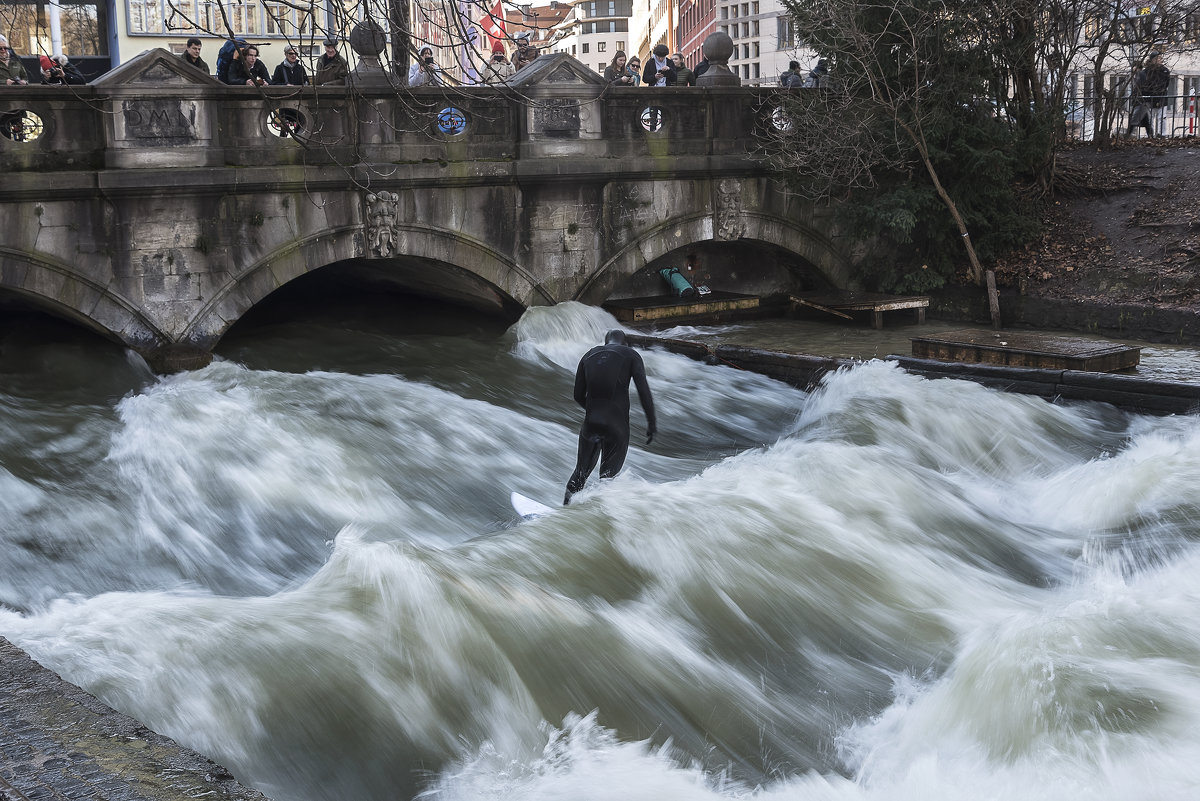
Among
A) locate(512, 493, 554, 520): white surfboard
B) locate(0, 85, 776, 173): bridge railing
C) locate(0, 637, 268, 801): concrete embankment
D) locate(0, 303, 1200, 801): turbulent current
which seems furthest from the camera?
locate(0, 85, 776, 173): bridge railing

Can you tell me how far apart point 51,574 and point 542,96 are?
386 inches

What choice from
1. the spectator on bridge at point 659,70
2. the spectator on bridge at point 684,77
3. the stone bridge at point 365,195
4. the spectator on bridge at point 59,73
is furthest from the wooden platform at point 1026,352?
the spectator on bridge at point 59,73

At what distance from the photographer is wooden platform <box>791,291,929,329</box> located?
60.5 feet

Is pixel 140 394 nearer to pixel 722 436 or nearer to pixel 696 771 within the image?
pixel 722 436

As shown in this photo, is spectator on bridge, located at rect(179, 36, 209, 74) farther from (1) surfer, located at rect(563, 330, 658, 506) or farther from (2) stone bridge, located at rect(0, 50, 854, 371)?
(1) surfer, located at rect(563, 330, 658, 506)

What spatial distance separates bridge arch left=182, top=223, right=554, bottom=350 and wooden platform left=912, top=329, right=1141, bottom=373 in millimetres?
5769

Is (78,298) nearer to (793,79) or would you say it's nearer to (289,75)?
(289,75)

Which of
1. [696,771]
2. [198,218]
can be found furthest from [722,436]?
[696,771]

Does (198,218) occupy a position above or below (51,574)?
above

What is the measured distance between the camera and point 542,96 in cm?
1653

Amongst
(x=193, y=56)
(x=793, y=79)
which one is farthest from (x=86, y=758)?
(x=793, y=79)

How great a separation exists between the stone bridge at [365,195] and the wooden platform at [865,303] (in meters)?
0.75

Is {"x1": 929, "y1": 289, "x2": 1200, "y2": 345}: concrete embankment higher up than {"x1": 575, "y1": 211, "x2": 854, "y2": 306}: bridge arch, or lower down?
lower down

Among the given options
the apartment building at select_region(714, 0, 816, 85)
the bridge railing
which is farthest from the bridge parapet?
the apartment building at select_region(714, 0, 816, 85)
